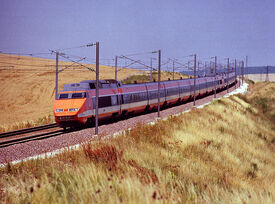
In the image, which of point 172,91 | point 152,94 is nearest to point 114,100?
point 152,94

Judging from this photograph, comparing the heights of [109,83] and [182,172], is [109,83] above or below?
above

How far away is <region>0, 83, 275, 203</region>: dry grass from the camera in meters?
4.55

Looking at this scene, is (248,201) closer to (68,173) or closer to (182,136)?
(68,173)

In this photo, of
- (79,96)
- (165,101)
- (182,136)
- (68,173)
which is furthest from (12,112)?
(68,173)

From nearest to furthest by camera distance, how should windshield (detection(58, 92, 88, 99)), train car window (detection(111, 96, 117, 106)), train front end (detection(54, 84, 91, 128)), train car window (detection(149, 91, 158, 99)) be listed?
1. train front end (detection(54, 84, 91, 128))
2. windshield (detection(58, 92, 88, 99))
3. train car window (detection(111, 96, 117, 106))
4. train car window (detection(149, 91, 158, 99))

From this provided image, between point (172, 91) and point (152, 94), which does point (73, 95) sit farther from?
point (172, 91)

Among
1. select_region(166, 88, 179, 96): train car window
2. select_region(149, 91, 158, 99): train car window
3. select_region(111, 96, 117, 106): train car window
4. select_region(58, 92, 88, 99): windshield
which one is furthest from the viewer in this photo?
select_region(166, 88, 179, 96): train car window

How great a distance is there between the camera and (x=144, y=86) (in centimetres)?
2495

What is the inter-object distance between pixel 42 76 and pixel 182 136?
68.9 meters

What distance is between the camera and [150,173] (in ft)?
19.1

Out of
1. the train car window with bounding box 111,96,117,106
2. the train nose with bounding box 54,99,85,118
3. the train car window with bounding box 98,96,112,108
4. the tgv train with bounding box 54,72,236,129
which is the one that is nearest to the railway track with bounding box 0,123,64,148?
the tgv train with bounding box 54,72,236,129

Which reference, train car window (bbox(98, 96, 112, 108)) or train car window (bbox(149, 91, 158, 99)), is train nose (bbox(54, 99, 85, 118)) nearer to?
train car window (bbox(98, 96, 112, 108))

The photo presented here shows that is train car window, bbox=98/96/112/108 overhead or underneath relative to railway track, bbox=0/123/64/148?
overhead

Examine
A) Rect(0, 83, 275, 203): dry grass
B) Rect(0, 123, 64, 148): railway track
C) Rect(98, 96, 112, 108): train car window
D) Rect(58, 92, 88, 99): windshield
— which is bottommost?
Rect(0, 123, 64, 148): railway track
